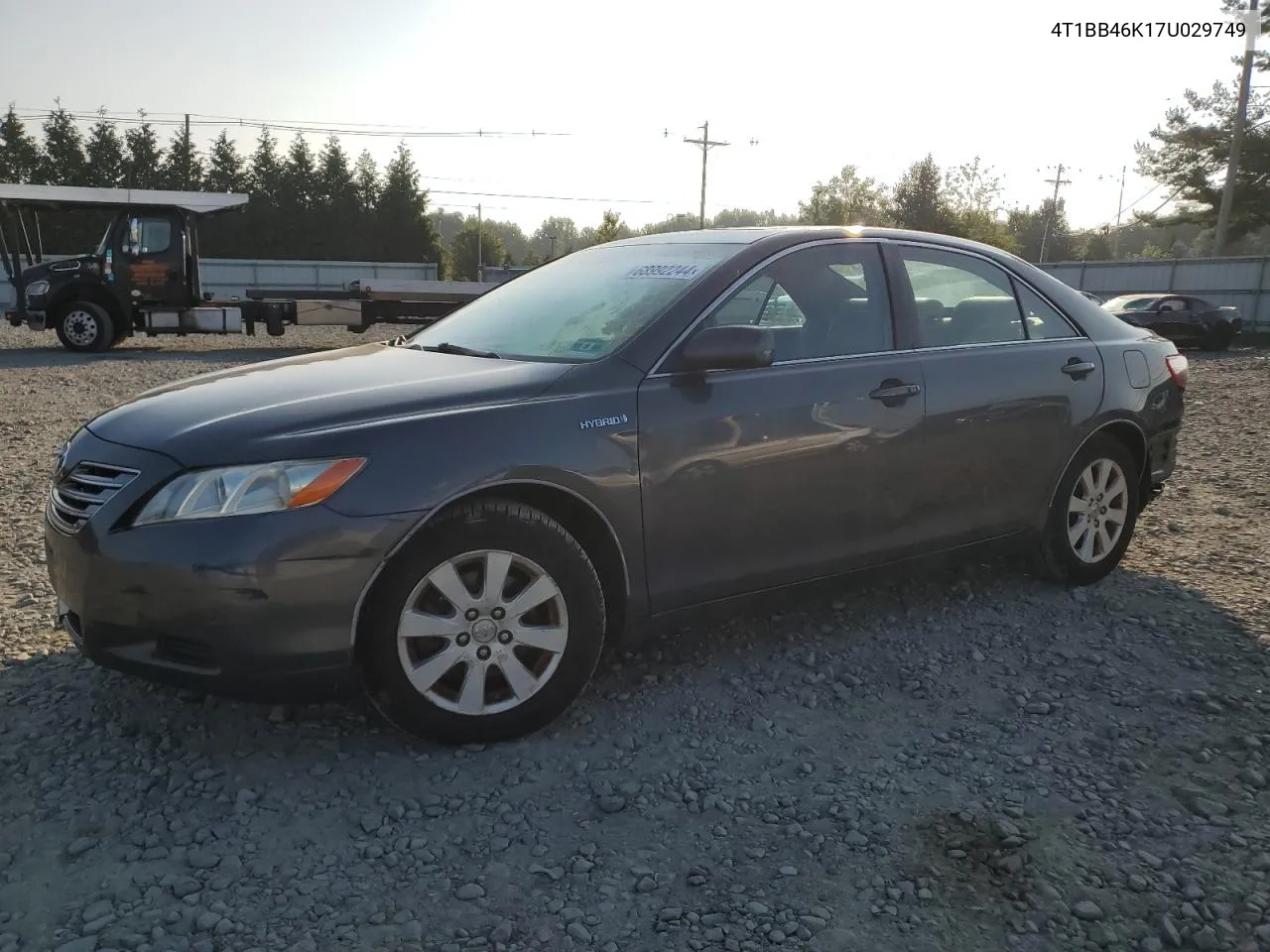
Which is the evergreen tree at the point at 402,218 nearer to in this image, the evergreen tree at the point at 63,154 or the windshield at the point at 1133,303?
the evergreen tree at the point at 63,154

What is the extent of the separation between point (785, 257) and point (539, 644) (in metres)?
1.81

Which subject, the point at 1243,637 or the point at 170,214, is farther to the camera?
the point at 170,214

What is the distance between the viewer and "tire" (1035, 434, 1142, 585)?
183 inches

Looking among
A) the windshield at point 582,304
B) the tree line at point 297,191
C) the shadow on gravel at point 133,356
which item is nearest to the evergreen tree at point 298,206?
the tree line at point 297,191

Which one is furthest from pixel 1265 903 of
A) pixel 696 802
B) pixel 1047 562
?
pixel 1047 562

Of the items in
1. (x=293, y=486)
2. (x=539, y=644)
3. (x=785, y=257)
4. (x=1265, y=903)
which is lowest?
(x=1265, y=903)

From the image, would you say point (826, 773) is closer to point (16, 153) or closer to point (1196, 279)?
point (1196, 279)

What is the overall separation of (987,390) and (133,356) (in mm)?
15859

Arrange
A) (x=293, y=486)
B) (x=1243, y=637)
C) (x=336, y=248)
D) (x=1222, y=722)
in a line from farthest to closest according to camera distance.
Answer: (x=336, y=248) < (x=1243, y=637) < (x=1222, y=722) < (x=293, y=486)

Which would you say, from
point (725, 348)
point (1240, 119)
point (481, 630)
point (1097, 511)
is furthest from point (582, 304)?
point (1240, 119)

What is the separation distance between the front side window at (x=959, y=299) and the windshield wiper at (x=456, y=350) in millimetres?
1751

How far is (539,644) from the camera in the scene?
125 inches

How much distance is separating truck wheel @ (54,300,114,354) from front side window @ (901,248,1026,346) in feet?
52.1

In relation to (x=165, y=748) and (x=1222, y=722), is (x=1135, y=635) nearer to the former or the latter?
(x=1222, y=722)
